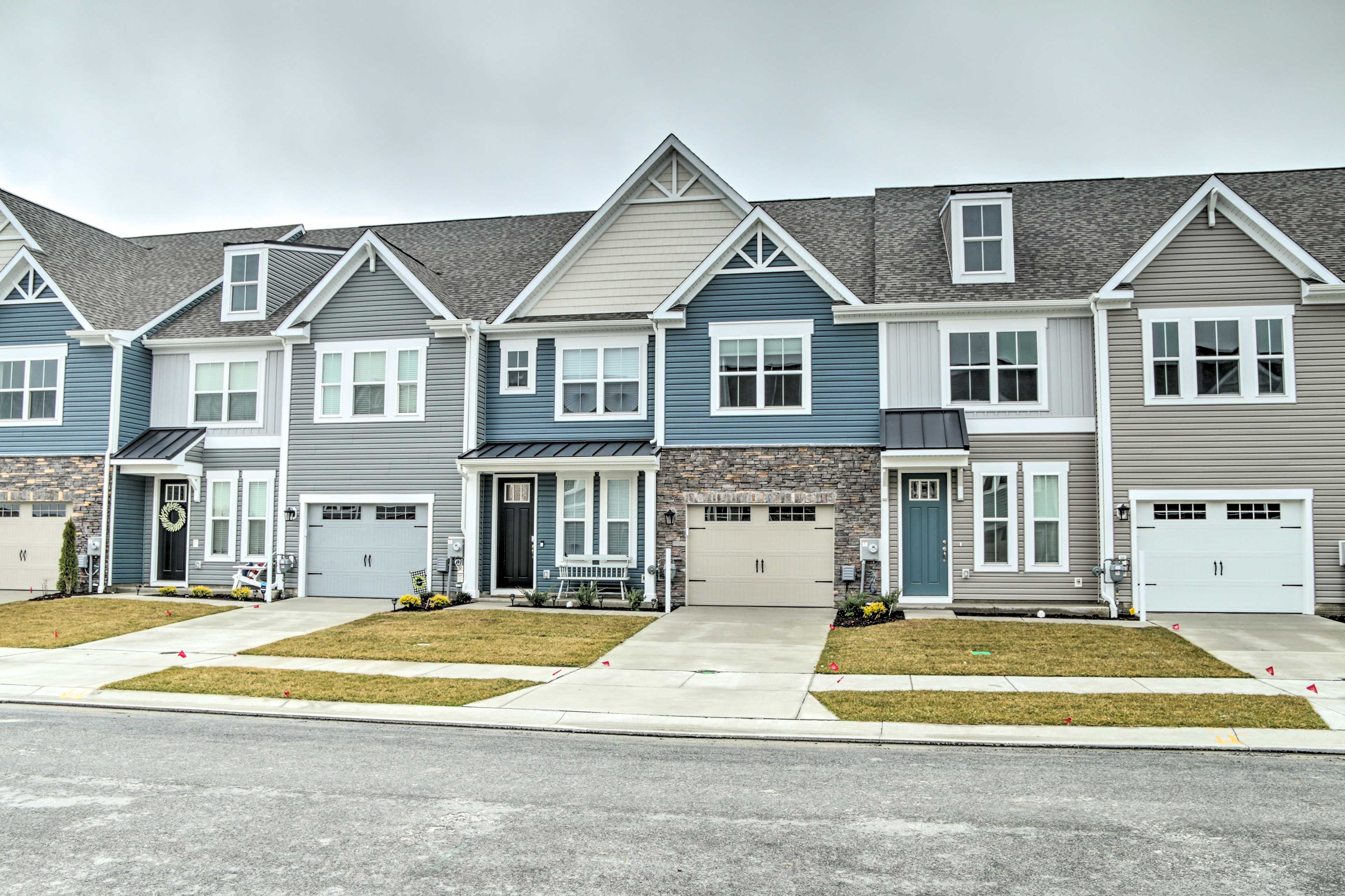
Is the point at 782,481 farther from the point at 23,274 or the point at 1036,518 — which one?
the point at 23,274

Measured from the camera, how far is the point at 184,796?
7973mm

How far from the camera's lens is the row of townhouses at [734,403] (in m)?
19.3

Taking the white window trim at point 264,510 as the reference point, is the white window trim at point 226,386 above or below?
above

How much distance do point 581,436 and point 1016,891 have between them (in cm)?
1698

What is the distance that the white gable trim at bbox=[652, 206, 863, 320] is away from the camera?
2056 cm

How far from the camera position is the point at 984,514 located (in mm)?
20156

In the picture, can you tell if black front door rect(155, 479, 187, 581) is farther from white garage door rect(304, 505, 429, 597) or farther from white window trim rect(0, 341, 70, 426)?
white garage door rect(304, 505, 429, 597)

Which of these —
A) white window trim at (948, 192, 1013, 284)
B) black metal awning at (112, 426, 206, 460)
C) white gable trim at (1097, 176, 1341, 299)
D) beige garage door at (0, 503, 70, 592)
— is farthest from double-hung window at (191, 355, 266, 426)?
white gable trim at (1097, 176, 1341, 299)

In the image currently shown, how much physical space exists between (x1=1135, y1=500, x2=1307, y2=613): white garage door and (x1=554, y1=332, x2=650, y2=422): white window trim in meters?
10.2

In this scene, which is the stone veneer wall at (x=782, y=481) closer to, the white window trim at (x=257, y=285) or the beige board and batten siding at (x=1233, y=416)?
the beige board and batten siding at (x=1233, y=416)

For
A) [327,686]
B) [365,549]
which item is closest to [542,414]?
[365,549]

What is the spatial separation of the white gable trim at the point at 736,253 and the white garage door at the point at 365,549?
7.25 m

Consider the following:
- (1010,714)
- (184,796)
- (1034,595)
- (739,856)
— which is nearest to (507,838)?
(739,856)

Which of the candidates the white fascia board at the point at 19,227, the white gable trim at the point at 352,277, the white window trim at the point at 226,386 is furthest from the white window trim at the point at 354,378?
the white fascia board at the point at 19,227
